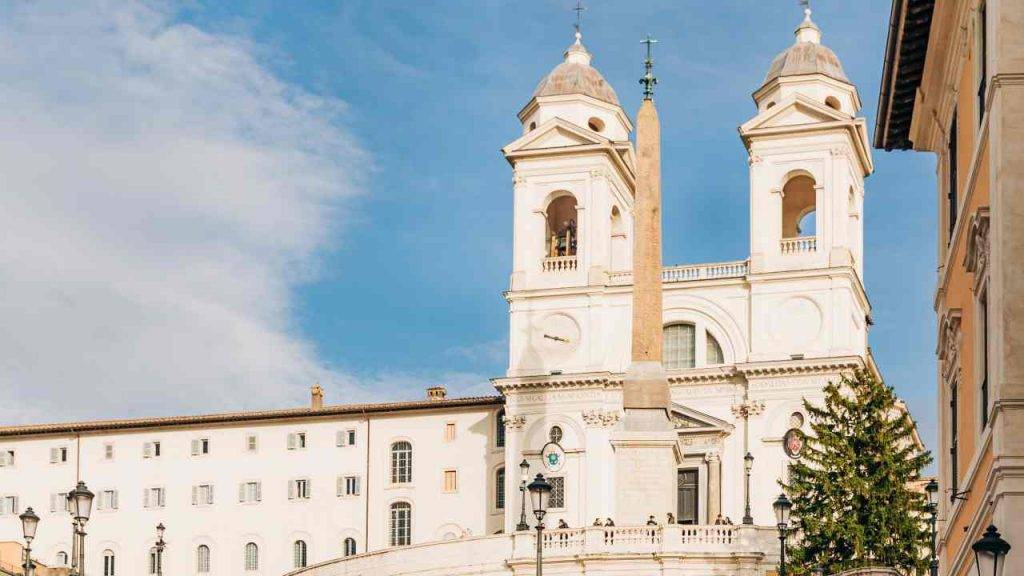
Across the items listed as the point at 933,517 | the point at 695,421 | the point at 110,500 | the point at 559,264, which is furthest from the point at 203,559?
the point at 933,517

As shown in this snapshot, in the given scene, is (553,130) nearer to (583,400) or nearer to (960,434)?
(583,400)

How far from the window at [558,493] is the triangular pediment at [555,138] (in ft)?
48.6

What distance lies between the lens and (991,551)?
2377cm

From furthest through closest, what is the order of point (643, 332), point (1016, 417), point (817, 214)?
point (817, 214)
point (643, 332)
point (1016, 417)

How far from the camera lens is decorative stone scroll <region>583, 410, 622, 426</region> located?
317 ft

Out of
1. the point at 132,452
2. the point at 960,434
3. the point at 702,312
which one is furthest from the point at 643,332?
the point at 960,434

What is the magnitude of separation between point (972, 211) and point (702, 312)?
6871 cm

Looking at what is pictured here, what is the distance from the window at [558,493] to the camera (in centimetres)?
9606

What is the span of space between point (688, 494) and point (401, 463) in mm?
14438

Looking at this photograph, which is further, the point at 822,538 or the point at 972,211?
the point at 822,538

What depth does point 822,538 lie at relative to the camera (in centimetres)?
6000

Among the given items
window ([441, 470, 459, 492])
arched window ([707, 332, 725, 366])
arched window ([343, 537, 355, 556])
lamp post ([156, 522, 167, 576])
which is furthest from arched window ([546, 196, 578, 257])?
lamp post ([156, 522, 167, 576])

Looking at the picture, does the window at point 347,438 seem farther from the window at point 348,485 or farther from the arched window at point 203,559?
the arched window at point 203,559

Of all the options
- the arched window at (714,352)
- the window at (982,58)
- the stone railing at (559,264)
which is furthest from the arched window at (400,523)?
the window at (982,58)
